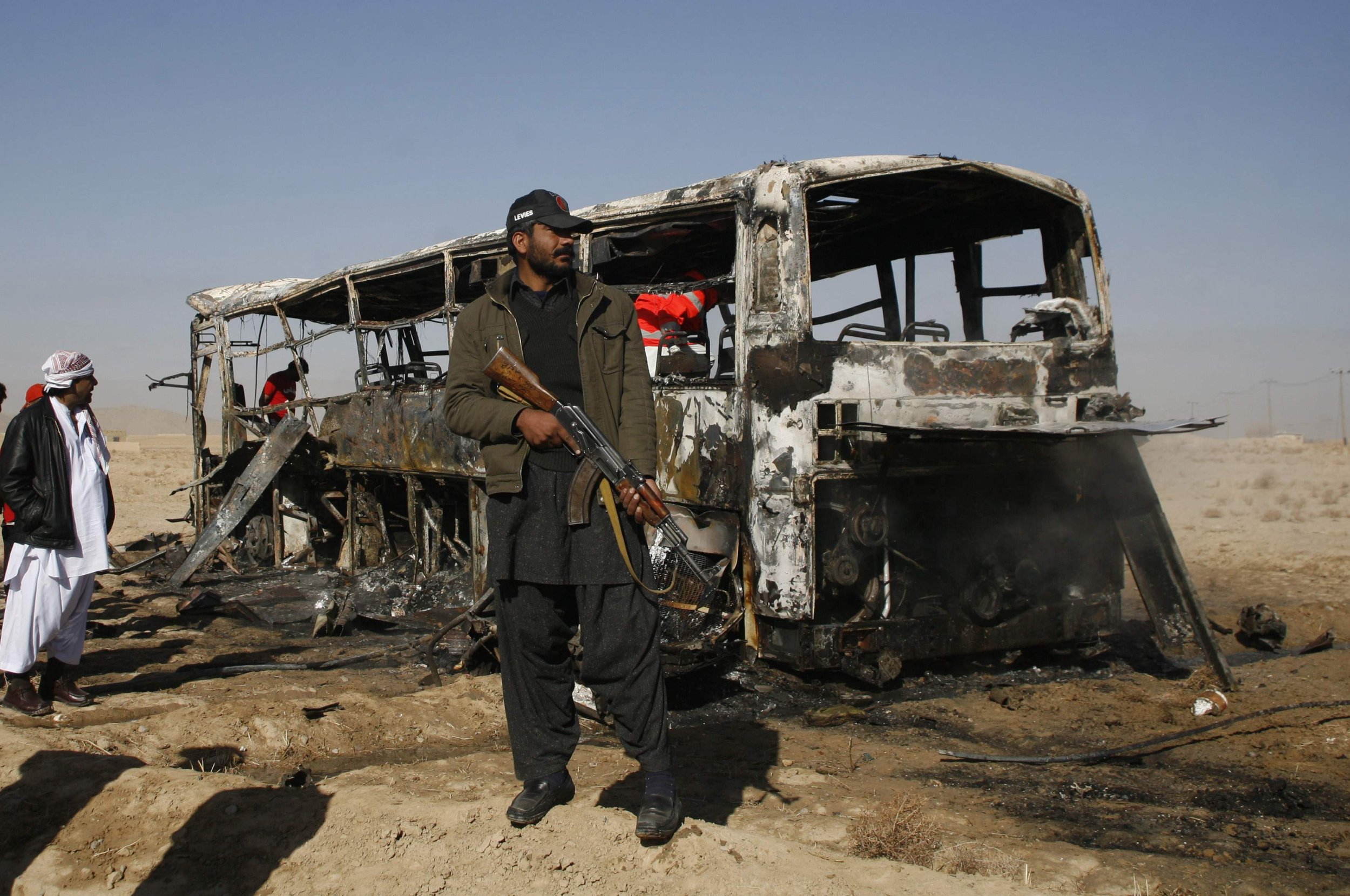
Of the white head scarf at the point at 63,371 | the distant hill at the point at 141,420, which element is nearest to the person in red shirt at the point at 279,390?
the white head scarf at the point at 63,371

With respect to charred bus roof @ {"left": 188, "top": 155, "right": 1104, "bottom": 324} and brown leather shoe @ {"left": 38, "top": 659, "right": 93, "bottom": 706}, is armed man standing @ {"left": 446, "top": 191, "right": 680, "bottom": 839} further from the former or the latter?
brown leather shoe @ {"left": 38, "top": 659, "right": 93, "bottom": 706}

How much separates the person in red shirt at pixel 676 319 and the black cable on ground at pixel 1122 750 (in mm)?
2622

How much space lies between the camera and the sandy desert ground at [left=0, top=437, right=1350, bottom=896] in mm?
2924

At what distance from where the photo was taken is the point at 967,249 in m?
6.29

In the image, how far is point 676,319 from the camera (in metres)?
5.96

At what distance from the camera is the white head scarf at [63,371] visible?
5180 millimetres

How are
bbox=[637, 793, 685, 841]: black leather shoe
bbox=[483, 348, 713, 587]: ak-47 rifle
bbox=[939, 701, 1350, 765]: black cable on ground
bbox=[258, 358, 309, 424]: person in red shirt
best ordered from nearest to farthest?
1. bbox=[637, 793, 685, 841]: black leather shoe
2. bbox=[483, 348, 713, 587]: ak-47 rifle
3. bbox=[939, 701, 1350, 765]: black cable on ground
4. bbox=[258, 358, 309, 424]: person in red shirt

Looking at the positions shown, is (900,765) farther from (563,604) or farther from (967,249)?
(967,249)

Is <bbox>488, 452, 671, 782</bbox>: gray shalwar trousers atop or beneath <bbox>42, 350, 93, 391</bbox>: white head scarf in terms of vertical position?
beneath

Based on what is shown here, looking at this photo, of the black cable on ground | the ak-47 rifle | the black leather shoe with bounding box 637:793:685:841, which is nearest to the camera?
the black leather shoe with bounding box 637:793:685:841

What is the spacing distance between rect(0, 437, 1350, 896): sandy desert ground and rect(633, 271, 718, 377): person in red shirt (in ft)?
6.30

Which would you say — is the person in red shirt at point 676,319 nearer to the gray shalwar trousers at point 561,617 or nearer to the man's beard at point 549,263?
the man's beard at point 549,263

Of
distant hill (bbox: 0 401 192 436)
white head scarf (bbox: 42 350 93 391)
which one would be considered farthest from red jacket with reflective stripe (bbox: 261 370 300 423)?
distant hill (bbox: 0 401 192 436)

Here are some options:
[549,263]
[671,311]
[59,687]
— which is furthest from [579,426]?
[59,687]
